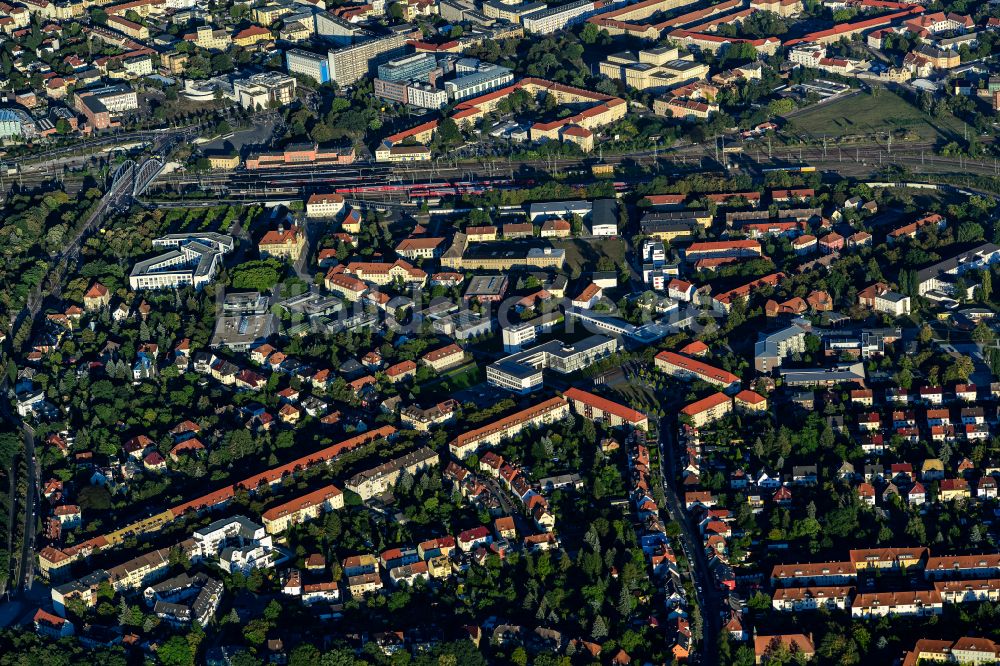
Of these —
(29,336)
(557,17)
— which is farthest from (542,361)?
(557,17)

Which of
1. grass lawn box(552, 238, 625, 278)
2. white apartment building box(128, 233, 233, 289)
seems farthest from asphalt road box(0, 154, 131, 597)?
grass lawn box(552, 238, 625, 278)

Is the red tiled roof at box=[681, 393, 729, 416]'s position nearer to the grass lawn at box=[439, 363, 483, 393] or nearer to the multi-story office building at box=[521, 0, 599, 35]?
the grass lawn at box=[439, 363, 483, 393]

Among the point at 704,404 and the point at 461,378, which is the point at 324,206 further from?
the point at 704,404

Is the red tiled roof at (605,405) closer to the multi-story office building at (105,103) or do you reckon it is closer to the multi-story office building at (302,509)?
the multi-story office building at (302,509)

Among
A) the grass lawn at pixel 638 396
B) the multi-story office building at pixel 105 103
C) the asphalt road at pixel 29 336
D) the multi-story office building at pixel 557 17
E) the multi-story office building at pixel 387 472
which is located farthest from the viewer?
the multi-story office building at pixel 557 17

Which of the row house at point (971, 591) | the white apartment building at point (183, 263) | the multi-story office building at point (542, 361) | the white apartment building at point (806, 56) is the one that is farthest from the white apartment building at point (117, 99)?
the row house at point (971, 591)

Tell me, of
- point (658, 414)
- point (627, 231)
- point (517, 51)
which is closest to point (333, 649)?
point (658, 414)
